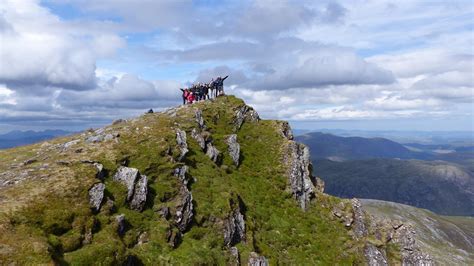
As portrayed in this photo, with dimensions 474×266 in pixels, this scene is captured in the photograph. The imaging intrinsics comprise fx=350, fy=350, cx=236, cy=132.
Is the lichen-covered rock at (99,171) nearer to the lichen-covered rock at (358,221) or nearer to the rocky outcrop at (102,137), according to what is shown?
the rocky outcrop at (102,137)

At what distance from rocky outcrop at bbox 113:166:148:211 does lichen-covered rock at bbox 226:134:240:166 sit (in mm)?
20973

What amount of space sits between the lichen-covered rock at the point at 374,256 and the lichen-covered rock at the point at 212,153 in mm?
26015

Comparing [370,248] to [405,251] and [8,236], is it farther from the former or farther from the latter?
[8,236]

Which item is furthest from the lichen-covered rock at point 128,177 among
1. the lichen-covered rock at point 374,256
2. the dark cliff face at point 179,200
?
the lichen-covered rock at point 374,256

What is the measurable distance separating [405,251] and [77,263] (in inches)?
1840

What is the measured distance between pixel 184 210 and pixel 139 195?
5.67 metres

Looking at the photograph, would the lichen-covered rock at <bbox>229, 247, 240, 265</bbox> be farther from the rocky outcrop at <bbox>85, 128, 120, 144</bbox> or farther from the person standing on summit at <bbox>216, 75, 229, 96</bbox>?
the person standing on summit at <bbox>216, 75, 229, 96</bbox>

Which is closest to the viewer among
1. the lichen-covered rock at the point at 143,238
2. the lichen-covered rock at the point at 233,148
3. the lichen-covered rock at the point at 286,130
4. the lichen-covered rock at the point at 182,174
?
the lichen-covered rock at the point at 143,238

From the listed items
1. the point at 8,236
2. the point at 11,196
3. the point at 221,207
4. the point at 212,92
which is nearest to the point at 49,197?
the point at 11,196

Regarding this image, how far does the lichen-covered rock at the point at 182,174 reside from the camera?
45.5 metres

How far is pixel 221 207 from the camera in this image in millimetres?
44688

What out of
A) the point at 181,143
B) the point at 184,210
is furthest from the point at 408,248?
the point at 181,143

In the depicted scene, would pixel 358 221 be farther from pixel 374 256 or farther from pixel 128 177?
pixel 128 177

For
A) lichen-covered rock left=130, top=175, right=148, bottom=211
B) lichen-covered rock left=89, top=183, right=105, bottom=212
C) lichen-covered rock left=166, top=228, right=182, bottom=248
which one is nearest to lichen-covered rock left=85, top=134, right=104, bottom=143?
lichen-covered rock left=130, top=175, right=148, bottom=211
